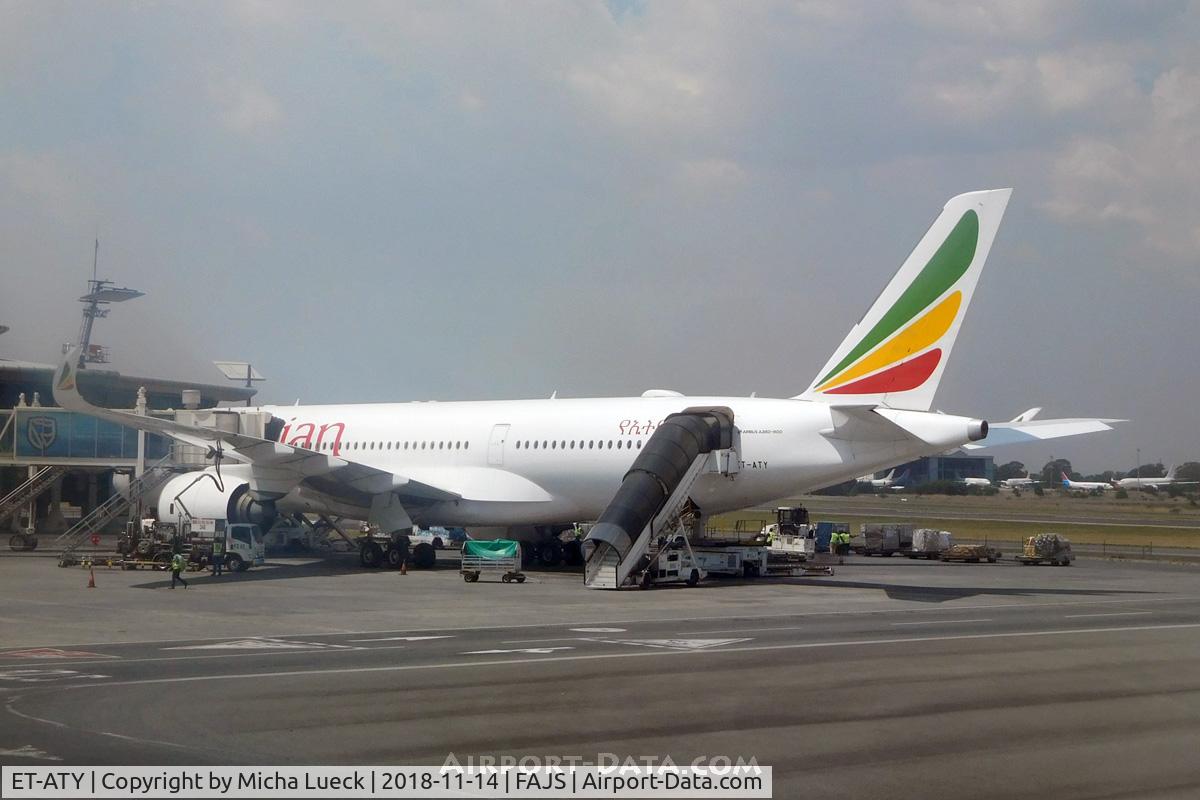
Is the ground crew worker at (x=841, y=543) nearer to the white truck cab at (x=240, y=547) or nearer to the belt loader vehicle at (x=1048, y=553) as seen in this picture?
the belt loader vehicle at (x=1048, y=553)

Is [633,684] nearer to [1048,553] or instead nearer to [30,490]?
[1048,553]

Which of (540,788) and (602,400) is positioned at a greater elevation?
(602,400)

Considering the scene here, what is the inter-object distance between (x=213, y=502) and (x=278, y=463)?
4.21 m

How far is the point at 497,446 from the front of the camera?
3956cm

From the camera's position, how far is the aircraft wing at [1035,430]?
31.9m

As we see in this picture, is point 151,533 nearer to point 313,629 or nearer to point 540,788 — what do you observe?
Answer: point 313,629

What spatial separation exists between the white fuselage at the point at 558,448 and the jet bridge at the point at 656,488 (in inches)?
22.1

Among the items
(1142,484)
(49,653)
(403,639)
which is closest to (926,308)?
(403,639)

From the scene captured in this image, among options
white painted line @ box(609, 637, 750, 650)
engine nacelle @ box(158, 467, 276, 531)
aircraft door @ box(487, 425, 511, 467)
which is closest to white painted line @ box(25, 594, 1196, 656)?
white painted line @ box(609, 637, 750, 650)

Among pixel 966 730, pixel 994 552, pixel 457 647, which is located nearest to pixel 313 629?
pixel 457 647

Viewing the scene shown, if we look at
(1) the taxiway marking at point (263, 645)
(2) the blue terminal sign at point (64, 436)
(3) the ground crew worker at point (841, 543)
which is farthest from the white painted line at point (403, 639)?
(3) the ground crew worker at point (841, 543)

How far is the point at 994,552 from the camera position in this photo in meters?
47.7

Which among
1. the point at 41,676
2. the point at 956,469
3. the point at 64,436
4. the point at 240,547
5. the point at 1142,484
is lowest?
the point at 41,676

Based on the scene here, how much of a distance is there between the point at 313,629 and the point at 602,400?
17.2 m
